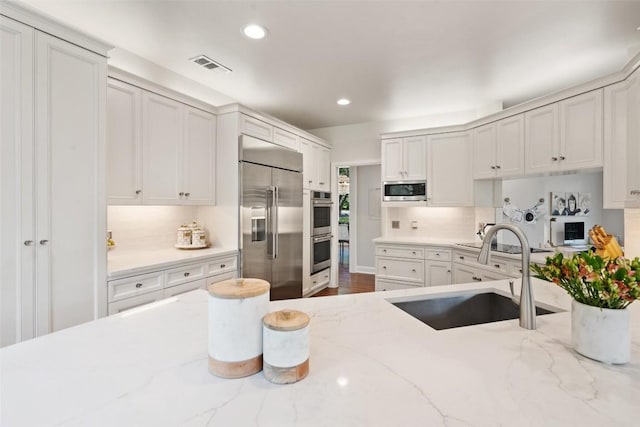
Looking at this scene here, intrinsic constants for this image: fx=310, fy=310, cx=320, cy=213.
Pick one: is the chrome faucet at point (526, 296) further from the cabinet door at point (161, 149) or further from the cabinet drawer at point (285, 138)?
the cabinet drawer at point (285, 138)

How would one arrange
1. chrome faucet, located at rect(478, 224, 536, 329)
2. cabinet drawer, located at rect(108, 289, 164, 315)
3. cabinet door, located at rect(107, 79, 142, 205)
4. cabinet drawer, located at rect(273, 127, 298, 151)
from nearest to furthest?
chrome faucet, located at rect(478, 224, 536, 329)
cabinet drawer, located at rect(108, 289, 164, 315)
cabinet door, located at rect(107, 79, 142, 205)
cabinet drawer, located at rect(273, 127, 298, 151)

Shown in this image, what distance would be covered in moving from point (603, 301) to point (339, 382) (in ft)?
2.49

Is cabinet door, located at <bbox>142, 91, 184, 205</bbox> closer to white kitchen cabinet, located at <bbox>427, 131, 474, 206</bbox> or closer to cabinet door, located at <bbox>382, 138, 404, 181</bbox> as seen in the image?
cabinet door, located at <bbox>382, 138, 404, 181</bbox>

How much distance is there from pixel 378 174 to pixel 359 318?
16.7 ft

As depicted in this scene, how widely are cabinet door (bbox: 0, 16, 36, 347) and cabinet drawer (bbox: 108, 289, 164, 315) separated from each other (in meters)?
0.43

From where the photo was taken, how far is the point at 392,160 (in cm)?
422

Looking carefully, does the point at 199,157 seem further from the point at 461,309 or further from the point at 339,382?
the point at 339,382

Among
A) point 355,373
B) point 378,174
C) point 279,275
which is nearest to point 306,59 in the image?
point 279,275

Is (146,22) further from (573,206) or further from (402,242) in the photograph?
(573,206)

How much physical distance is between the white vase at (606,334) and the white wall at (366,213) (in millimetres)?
5162

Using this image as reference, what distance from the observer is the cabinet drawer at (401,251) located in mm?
3895

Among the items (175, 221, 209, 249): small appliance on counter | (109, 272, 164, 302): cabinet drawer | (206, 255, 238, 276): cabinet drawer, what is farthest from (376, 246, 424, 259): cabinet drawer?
(109, 272, 164, 302): cabinet drawer

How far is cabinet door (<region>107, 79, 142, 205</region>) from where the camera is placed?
2322 mm

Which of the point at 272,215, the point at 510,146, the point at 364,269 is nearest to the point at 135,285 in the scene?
the point at 272,215
